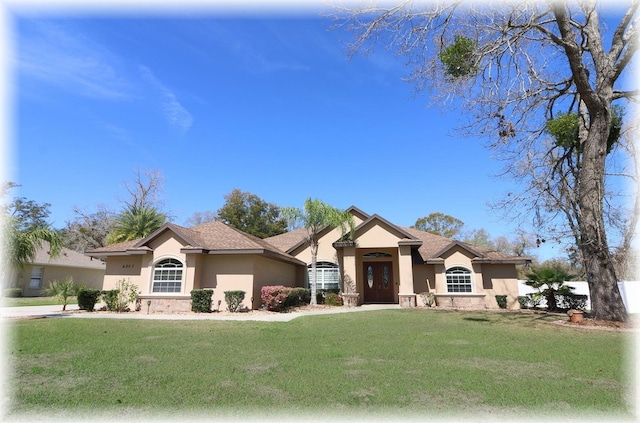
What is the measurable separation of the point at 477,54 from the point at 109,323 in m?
15.1

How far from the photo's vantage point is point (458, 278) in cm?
2147

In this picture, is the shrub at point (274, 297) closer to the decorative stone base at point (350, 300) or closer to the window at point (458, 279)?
the decorative stone base at point (350, 300)

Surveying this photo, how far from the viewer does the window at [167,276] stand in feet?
57.4

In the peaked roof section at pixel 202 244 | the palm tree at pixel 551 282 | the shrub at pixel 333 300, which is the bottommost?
the shrub at pixel 333 300

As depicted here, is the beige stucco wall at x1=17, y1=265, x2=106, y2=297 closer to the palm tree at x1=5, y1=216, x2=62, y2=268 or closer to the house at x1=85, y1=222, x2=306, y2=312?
the house at x1=85, y1=222, x2=306, y2=312

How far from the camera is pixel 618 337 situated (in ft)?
32.0

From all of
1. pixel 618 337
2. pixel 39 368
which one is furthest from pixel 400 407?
pixel 618 337

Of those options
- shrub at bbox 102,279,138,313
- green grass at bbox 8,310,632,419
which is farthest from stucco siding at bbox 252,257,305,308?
green grass at bbox 8,310,632,419

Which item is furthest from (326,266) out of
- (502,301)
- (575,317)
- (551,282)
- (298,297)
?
(575,317)

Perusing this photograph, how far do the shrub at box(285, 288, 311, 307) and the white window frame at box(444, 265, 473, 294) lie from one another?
8.63 meters

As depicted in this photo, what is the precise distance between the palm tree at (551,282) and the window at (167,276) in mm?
19538

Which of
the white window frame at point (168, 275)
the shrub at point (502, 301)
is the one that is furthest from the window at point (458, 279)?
the white window frame at point (168, 275)

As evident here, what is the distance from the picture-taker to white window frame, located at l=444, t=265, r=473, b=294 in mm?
21281

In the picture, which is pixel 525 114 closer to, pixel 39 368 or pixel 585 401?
pixel 585 401
